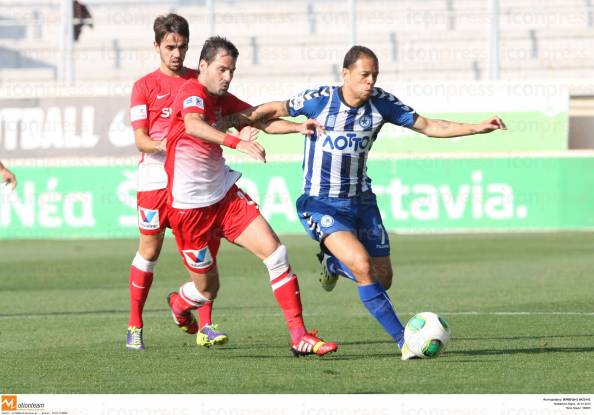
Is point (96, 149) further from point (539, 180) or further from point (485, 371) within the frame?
point (485, 371)

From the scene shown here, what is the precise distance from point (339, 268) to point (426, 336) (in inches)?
47.6

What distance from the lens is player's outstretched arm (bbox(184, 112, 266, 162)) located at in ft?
24.3

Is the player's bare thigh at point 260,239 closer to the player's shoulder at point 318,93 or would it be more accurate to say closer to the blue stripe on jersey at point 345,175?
the blue stripe on jersey at point 345,175

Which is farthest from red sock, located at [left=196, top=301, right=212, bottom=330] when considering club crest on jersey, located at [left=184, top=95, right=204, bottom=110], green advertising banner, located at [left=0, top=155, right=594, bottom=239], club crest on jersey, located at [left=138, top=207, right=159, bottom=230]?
green advertising banner, located at [left=0, top=155, right=594, bottom=239]

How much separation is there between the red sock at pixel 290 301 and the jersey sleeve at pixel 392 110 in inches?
48.2

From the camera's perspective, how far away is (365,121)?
8.28 metres

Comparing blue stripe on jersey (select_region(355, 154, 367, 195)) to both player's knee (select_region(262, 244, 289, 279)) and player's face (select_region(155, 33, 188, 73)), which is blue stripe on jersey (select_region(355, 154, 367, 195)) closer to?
player's knee (select_region(262, 244, 289, 279))

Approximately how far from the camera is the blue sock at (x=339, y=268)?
841 centimetres

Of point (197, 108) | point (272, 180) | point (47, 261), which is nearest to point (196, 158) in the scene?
point (197, 108)

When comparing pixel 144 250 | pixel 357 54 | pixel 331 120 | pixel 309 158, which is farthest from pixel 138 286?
pixel 357 54

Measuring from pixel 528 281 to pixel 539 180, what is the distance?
Answer: 7.30 m

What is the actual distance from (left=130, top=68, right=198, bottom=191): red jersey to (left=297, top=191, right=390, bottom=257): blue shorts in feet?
3.48

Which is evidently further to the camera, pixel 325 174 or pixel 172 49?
pixel 172 49

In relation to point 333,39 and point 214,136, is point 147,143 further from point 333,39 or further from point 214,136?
point 333,39
